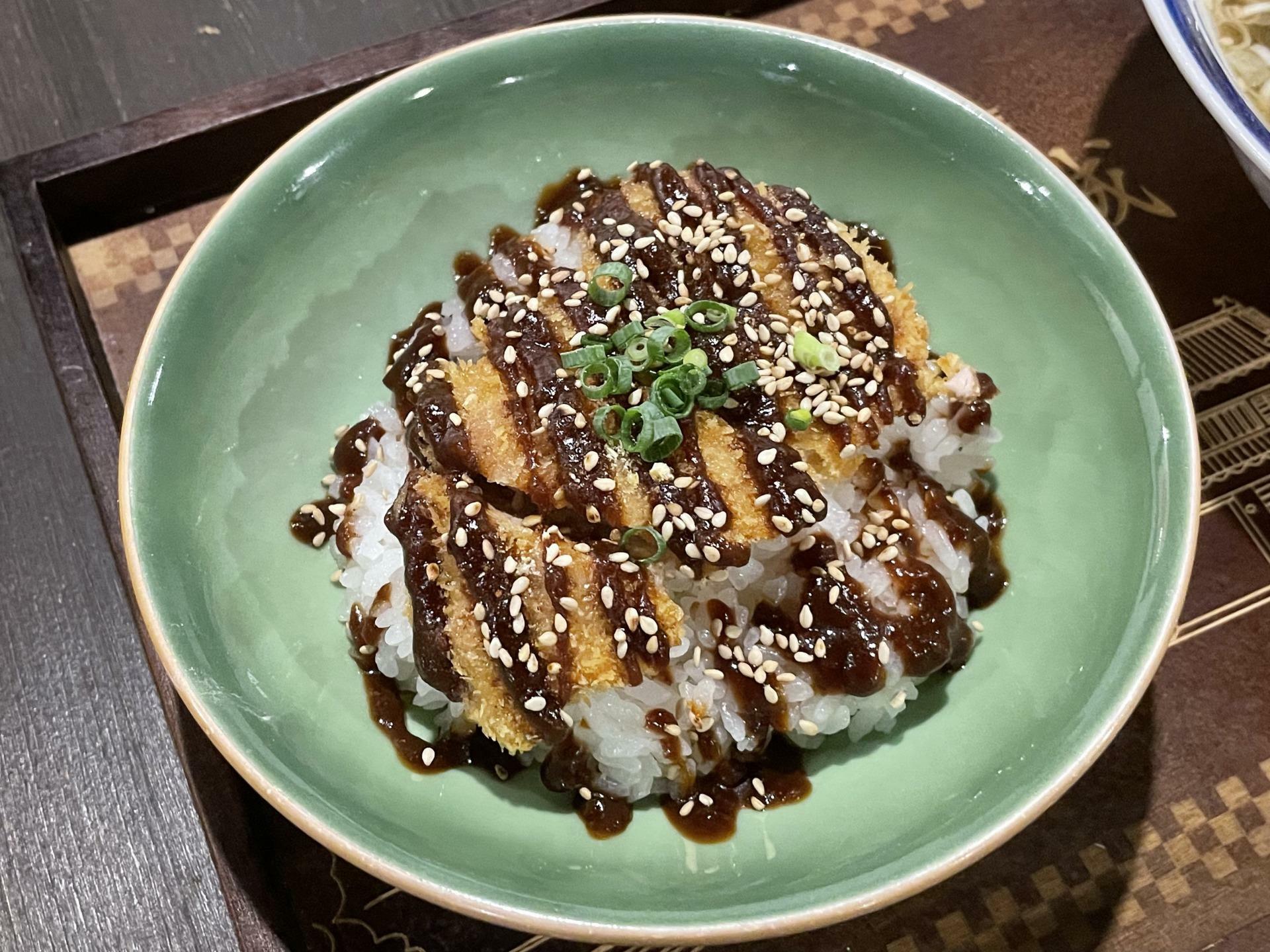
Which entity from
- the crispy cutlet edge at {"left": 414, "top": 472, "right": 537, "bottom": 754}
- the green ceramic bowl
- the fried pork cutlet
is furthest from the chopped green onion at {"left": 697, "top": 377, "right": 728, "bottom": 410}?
the green ceramic bowl

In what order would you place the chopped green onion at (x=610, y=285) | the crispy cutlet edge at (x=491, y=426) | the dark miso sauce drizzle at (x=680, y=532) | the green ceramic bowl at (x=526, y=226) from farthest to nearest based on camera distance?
the chopped green onion at (x=610, y=285), the crispy cutlet edge at (x=491, y=426), the dark miso sauce drizzle at (x=680, y=532), the green ceramic bowl at (x=526, y=226)

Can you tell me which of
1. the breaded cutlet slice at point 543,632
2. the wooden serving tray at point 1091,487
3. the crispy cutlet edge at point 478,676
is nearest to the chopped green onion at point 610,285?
the breaded cutlet slice at point 543,632

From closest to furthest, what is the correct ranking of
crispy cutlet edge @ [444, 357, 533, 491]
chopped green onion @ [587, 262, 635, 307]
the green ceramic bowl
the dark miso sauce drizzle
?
the green ceramic bowl → the dark miso sauce drizzle → crispy cutlet edge @ [444, 357, 533, 491] → chopped green onion @ [587, 262, 635, 307]

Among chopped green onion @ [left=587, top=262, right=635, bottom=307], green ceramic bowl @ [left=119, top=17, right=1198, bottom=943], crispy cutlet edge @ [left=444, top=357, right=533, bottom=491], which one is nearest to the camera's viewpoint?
green ceramic bowl @ [left=119, top=17, right=1198, bottom=943]

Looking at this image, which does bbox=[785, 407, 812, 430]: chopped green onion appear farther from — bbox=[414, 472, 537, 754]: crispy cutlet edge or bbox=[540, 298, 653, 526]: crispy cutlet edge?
bbox=[414, 472, 537, 754]: crispy cutlet edge

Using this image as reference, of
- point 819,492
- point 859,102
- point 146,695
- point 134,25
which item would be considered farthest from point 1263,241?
point 134,25

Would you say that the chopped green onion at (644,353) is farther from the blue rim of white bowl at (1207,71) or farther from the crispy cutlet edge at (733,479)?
the blue rim of white bowl at (1207,71)
